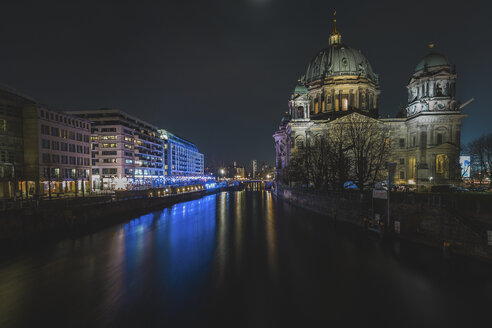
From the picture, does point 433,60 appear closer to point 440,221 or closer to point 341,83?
point 341,83

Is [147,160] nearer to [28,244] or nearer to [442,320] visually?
[28,244]

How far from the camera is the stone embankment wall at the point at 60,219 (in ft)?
79.2

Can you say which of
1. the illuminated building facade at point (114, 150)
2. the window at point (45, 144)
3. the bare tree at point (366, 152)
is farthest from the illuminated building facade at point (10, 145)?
the bare tree at point (366, 152)

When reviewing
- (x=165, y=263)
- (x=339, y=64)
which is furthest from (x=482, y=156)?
(x=165, y=263)

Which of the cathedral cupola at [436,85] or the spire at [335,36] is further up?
the spire at [335,36]

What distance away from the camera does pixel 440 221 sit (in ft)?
71.0

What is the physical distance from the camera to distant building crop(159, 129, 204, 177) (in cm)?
13600

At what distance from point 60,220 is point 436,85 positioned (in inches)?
3229

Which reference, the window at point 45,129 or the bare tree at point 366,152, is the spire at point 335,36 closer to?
the bare tree at point 366,152

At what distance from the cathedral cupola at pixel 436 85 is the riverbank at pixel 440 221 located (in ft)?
163

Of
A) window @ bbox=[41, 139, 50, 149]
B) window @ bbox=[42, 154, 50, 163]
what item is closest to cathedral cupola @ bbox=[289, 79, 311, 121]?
window @ bbox=[41, 139, 50, 149]

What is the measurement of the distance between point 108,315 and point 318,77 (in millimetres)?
88878

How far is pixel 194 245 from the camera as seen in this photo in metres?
25.8

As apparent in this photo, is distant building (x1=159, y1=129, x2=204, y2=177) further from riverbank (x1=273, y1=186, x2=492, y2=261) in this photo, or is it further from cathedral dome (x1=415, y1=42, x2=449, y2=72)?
riverbank (x1=273, y1=186, x2=492, y2=261)
